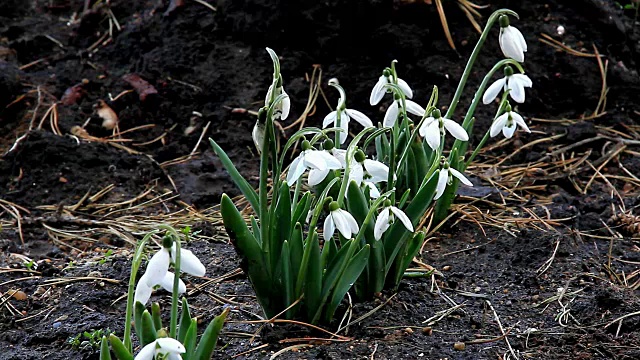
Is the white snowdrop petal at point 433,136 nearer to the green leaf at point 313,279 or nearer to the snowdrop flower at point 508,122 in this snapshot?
the green leaf at point 313,279

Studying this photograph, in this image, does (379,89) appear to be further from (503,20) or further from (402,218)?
(402,218)

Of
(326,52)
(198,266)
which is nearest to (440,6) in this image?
(326,52)

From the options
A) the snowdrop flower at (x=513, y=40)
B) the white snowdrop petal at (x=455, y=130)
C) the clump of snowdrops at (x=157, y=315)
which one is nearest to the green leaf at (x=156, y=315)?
the clump of snowdrops at (x=157, y=315)

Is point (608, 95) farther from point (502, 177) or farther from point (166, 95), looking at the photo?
point (166, 95)

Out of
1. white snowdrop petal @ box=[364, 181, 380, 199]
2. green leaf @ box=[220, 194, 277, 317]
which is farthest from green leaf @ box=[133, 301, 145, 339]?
white snowdrop petal @ box=[364, 181, 380, 199]

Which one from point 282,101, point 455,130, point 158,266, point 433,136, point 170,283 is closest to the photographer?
point 158,266

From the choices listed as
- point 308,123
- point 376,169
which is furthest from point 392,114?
point 308,123
